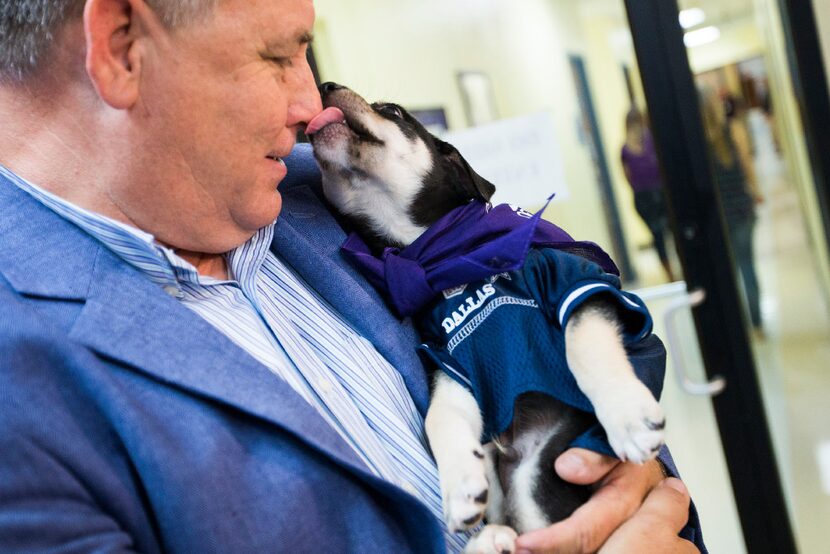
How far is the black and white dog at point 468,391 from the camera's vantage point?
0.99m

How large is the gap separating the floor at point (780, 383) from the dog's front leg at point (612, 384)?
Answer: 109cm

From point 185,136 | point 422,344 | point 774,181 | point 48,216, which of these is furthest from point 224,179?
point 774,181

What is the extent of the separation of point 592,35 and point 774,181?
802 mm

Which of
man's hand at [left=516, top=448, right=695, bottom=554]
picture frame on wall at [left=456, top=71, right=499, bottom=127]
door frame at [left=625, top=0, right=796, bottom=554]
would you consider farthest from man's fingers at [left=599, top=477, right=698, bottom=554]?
picture frame on wall at [left=456, top=71, right=499, bottom=127]

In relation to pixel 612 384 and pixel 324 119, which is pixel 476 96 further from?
pixel 612 384

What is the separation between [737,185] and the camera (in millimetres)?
2318

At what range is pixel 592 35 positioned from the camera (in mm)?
2164

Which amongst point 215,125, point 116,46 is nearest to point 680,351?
point 215,125

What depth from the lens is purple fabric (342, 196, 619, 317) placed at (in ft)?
3.53

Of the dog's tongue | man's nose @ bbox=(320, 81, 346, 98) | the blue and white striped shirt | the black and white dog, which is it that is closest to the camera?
the blue and white striped shirt

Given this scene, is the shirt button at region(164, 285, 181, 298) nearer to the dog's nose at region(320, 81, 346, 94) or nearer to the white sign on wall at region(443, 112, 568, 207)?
the dog's nose at region(320, 81, 346, 94)

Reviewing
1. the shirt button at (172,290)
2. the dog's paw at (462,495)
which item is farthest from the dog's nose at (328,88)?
the dog's paw at (462,495)

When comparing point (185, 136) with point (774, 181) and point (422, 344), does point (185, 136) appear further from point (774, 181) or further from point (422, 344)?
point (774, 181)

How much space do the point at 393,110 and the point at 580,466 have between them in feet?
2.45
